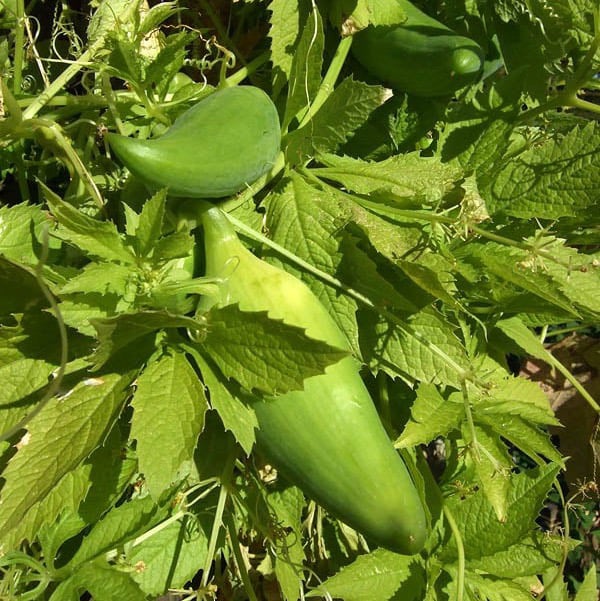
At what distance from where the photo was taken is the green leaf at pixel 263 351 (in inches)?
30.0

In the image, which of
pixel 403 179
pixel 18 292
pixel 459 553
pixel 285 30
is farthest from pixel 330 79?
pixel 459 553

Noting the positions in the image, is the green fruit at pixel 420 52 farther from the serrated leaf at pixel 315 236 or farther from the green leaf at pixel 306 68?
the serrated leaf at pixel 315 236

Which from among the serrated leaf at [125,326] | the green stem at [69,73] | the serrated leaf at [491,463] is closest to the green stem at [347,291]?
the serrated leaf at [491,463]

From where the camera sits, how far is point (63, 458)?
80cm

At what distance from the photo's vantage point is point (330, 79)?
1055 mm

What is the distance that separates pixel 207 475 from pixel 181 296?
37cm

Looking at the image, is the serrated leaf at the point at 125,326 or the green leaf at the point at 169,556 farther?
the green leaf at the point at 169,556

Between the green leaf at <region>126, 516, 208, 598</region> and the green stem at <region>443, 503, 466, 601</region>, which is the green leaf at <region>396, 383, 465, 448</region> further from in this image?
the green leaf at <region>126, 516, 208, 598</region>

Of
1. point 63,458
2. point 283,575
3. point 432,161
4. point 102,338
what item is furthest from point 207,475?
point 432,161

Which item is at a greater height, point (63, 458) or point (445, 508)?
point (63, 458)

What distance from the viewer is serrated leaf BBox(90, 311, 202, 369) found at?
719 mm

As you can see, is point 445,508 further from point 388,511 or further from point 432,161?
point 432,161

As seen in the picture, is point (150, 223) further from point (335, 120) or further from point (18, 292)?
point (335, 120)

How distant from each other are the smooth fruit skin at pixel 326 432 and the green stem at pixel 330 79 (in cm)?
26
